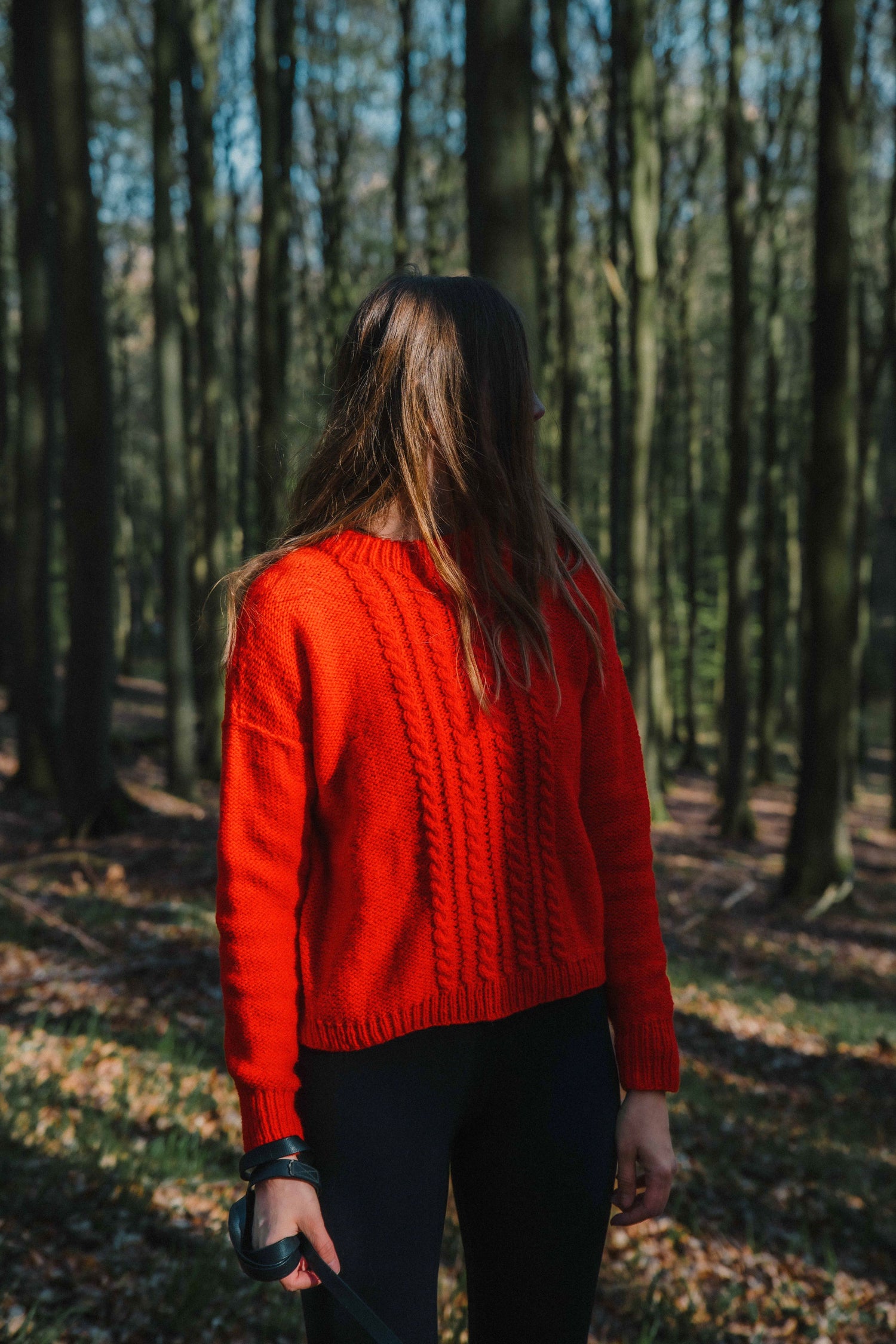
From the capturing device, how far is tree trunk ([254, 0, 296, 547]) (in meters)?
9.95

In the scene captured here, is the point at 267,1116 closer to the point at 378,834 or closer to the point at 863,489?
the point at 378,834

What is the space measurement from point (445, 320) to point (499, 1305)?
1494 mm

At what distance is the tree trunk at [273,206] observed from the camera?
995 centimetres

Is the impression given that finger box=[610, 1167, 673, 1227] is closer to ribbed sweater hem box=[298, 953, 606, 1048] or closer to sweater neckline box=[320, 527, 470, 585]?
ribbed sweater hem box=[298, 953, 606, 1048]

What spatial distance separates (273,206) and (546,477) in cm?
908

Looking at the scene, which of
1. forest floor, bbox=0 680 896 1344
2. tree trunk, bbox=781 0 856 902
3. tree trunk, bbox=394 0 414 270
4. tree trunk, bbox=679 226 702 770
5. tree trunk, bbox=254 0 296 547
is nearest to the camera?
forest floor, bbox=0 680 896 1344

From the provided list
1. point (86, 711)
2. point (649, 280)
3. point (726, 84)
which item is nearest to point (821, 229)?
point (649, 280)

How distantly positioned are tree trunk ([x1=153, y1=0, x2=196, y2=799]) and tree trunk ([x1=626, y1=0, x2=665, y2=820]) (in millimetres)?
4786

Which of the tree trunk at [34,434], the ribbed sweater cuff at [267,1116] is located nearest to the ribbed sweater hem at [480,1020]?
the ribbed sweater cuff at [267,1116]

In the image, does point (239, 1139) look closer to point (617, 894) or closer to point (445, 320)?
point (617, 894)

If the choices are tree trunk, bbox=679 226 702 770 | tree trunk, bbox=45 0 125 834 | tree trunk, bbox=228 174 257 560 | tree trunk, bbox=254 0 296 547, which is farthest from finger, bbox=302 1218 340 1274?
tree trunk, bbox=679 226 702 770

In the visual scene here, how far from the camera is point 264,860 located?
55.3 inches

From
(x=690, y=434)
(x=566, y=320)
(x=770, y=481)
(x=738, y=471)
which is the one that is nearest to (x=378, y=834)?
(x=738, y=471)

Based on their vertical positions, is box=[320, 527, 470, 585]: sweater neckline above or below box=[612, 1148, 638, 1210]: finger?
above
